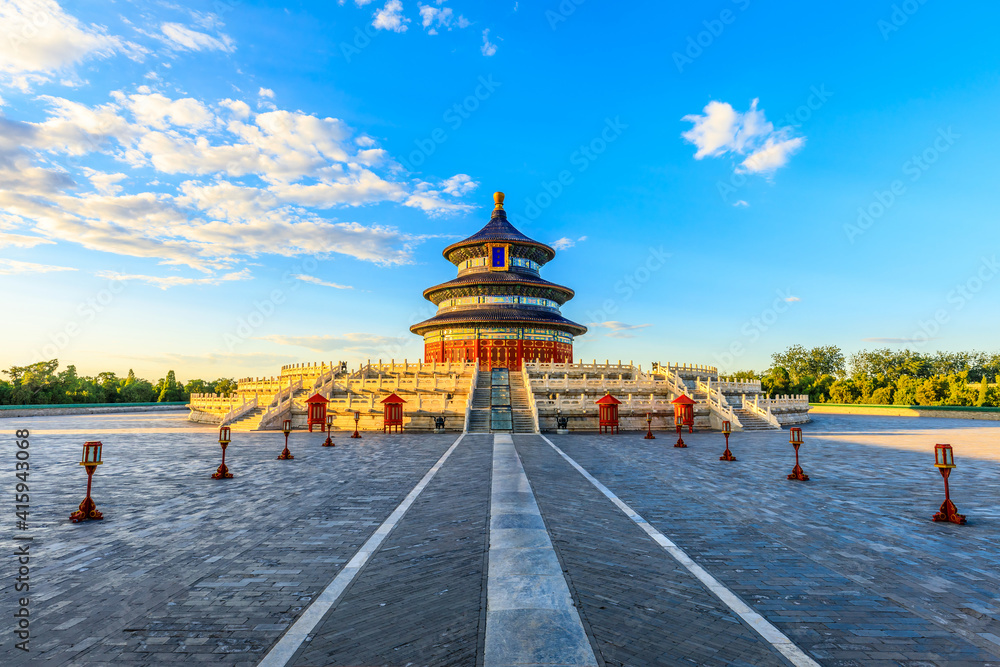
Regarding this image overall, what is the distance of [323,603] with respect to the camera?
17.3 feet

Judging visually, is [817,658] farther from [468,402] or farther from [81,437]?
[81,437]

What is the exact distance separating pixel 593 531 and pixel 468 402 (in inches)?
802

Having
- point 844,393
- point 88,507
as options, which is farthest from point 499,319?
point 844,393

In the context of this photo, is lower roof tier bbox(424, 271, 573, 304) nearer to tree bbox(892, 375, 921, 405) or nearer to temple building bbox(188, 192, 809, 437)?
temple building bbox(188, 192, 809, 437)

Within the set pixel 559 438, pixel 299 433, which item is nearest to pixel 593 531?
pixel 559 438

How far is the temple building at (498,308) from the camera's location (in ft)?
158

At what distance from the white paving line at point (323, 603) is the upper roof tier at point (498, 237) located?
4580 centimetres

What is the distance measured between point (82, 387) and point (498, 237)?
59.6 m

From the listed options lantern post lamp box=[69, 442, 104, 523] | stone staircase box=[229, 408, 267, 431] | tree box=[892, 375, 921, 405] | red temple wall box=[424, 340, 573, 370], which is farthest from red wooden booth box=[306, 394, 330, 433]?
tree box=[892, 375, 921, 405]

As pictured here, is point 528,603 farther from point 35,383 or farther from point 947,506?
point 35,383

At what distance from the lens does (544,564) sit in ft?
19.9

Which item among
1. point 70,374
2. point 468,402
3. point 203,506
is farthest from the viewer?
point 70,374

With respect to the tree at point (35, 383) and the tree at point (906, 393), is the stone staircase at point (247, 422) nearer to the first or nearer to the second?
the tree at point (35, 383)

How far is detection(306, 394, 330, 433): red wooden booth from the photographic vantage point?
26.4m
